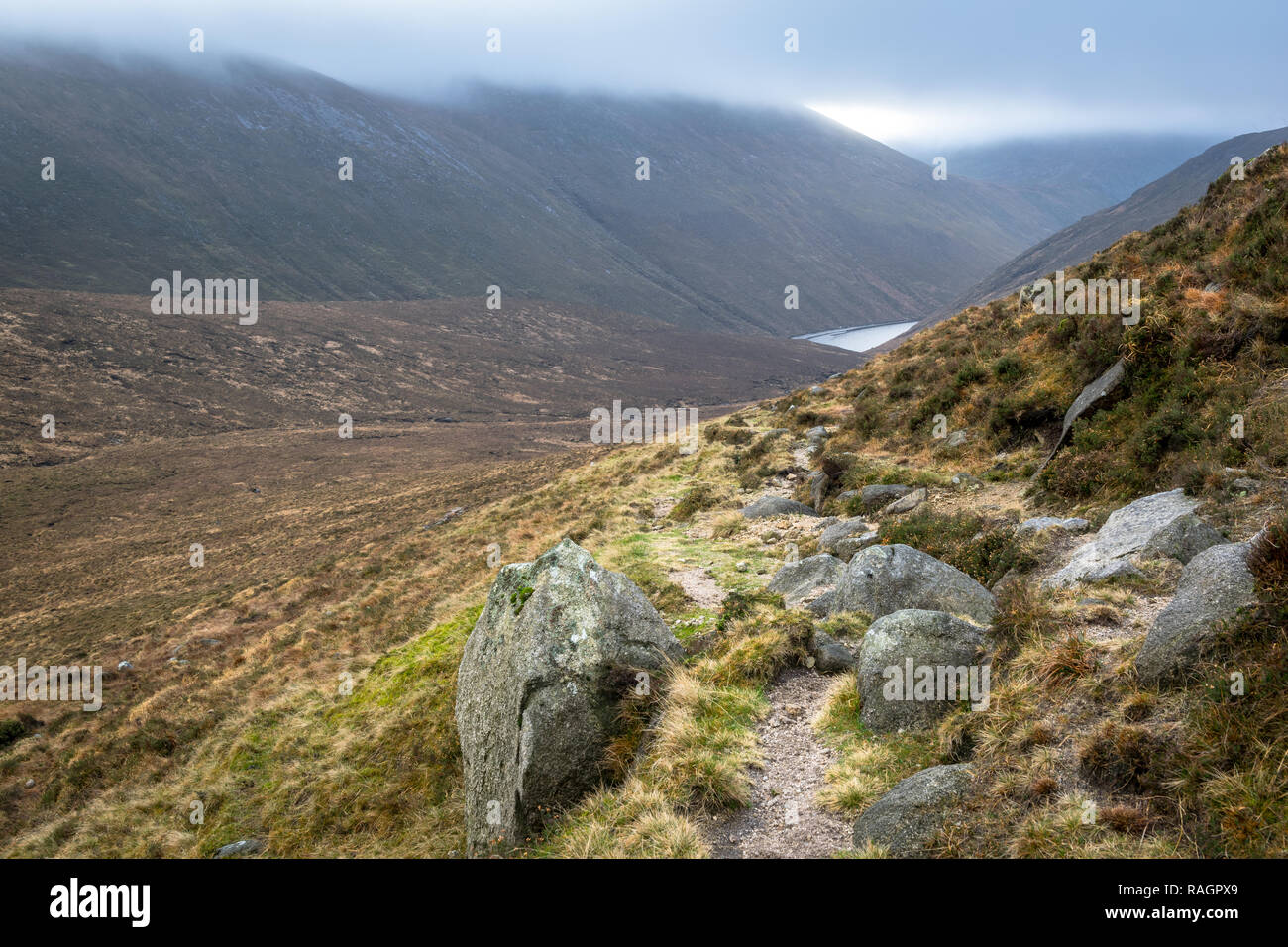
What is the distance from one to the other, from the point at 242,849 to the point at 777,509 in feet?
43.2

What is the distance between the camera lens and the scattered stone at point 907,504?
15.1 metres

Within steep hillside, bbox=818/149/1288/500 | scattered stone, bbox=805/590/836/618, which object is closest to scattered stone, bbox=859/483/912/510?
steep hillside, bbox=818/149/1288/500

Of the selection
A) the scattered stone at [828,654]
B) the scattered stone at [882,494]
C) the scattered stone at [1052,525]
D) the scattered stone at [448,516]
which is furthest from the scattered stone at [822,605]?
the scattered stone at [448,516]

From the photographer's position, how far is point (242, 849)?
500 inches

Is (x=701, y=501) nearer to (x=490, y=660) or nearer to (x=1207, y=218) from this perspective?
(x=490, y=660)

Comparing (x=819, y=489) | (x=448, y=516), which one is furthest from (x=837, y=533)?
(x=448, y=516)

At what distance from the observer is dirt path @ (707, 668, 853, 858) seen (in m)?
6.38

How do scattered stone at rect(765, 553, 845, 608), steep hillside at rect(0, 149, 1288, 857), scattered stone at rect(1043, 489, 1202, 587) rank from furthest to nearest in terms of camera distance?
1. scattered stone at rect(765, 553, 845, 608)
2. scattered stone at rect(1043, 489, 1202, 587)
3. steep hillside at rect(0, 149, 1288, 857)

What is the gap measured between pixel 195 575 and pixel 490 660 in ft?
119

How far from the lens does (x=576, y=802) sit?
331 inches

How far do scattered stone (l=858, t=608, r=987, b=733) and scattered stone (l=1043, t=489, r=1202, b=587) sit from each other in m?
1.88

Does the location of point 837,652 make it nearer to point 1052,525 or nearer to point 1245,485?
point 1052,525

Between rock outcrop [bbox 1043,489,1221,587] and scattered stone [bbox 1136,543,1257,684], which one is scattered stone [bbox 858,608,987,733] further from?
rock outcrop [bbox 1043,489,1221,587]
